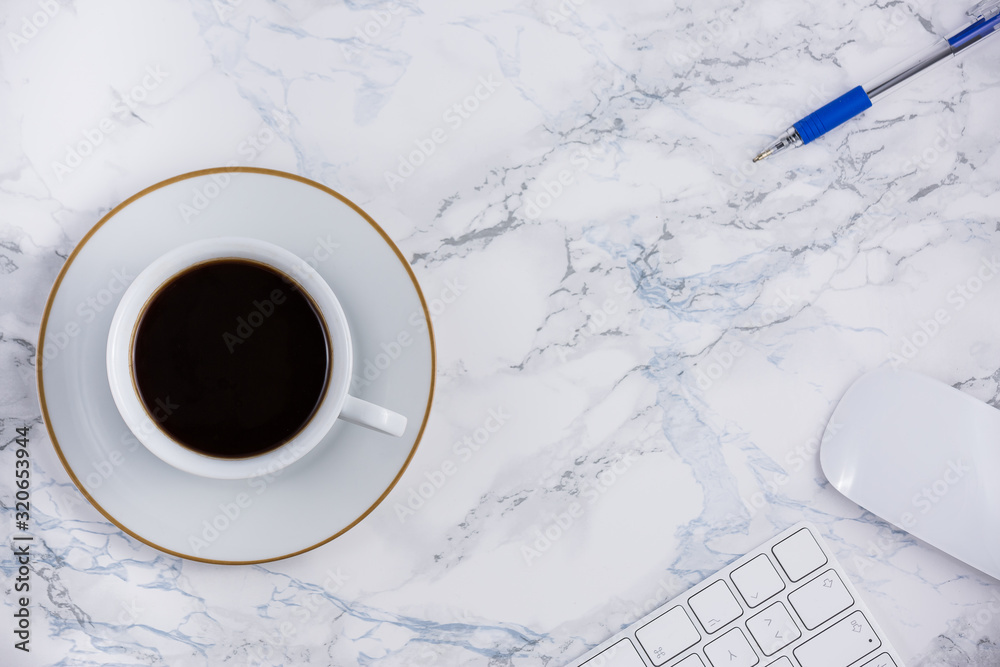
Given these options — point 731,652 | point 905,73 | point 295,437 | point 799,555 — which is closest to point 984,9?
point 905,73

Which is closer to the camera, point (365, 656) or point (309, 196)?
point (309, 196)

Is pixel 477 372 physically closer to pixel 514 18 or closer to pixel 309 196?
pixel 309 196

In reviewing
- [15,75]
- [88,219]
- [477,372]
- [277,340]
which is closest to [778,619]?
[477,372]

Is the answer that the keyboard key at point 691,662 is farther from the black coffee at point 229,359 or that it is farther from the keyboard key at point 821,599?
the black coffee at point 229,359

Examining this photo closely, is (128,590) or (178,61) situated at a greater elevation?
(178,61)

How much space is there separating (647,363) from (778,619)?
334 mm

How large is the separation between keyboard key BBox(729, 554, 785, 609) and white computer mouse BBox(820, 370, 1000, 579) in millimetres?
132

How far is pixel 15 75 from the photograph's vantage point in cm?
74

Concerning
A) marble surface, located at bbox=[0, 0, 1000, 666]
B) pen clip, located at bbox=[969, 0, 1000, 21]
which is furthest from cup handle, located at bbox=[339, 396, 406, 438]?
pen clip, located at bbox=[969, 0, 1000, 21]

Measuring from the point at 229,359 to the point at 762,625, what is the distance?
667 millimetres

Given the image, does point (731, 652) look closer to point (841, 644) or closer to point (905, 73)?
point (841, 644)

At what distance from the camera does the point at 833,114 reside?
80cm

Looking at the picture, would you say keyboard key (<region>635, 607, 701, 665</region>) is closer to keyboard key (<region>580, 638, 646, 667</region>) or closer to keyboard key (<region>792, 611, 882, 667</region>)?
keyboard key (<region>580, 638, 646, 667</region>)

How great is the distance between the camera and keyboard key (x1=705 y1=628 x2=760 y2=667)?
779 mm
